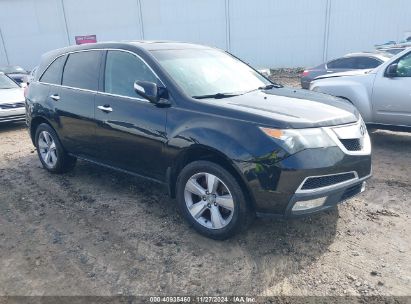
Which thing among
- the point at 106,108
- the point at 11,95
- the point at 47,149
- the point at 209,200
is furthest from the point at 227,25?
the point at 209,200

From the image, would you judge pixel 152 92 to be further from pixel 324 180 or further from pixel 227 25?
pixel 227 25

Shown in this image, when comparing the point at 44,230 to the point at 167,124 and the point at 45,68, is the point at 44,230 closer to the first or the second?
the point at 167,124

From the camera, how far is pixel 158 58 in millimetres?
3924

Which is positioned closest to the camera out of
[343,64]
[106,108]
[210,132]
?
[210,132]

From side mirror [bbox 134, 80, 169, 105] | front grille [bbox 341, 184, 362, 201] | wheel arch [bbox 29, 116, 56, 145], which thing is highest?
side mirror [bbox 134, 80, 169, 105]

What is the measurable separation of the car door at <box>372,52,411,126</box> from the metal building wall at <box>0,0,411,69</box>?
16.1m

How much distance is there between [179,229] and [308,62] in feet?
65.6

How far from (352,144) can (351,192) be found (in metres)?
0.43

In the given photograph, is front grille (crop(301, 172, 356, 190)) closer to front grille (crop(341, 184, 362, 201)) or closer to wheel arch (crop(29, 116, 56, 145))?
front grille (crop(341, 184, 362, 201))

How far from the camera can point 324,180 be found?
3137mm

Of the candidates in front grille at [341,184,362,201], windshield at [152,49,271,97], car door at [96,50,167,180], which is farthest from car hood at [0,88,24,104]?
front grille at [341,184,362,201]

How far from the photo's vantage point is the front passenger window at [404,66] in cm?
581

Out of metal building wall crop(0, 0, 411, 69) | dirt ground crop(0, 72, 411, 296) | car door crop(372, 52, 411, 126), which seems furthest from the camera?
metal building wall crop(0, 0, 411, 69)

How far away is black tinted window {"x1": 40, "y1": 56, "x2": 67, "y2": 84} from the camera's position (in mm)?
5152
